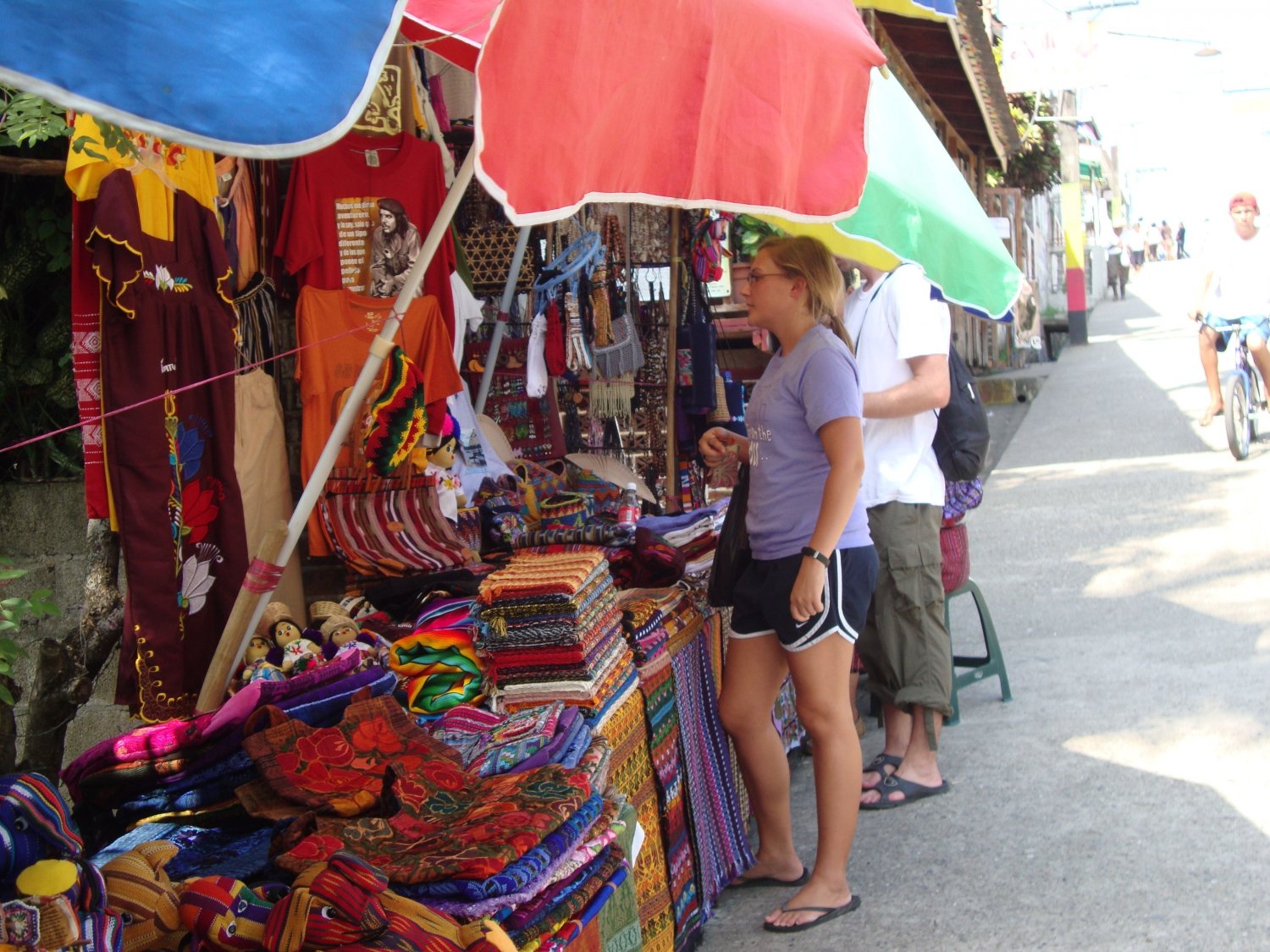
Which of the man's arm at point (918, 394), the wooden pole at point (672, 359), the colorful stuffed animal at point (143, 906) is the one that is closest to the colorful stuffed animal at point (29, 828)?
the colorful stuffed animal at point (143, 906)

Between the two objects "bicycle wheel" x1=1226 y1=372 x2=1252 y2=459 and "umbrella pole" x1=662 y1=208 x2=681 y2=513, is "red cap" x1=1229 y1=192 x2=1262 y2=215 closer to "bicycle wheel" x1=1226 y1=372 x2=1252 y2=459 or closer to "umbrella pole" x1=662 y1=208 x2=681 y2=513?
"bicycle wheel" x1=1226 y1=372 x2=1252 y2=459

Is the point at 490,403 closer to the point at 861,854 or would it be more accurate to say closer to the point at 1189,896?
the point at 861,854

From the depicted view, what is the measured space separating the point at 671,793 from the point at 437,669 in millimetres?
800

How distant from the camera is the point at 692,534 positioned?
464cm

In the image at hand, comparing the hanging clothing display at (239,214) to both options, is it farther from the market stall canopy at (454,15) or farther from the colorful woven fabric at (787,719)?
the colorful woven fabric at (787,719)

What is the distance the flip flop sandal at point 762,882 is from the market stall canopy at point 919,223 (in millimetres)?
1969

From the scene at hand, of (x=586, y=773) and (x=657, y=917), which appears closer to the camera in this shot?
(x=586, y=773)

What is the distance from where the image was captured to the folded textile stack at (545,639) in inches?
125

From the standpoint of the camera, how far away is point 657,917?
338 centimetres

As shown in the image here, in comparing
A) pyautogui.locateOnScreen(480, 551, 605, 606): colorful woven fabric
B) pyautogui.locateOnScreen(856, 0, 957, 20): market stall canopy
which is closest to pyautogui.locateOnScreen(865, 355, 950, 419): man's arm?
pyautogui.locateOnScreen(856, 0, 957, 20): market stall canopy

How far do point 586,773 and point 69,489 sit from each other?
307 centimetres

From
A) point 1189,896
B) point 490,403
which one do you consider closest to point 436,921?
point 1189,896

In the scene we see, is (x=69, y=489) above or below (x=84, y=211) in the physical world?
below

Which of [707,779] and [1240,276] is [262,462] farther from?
[1240,276]
